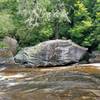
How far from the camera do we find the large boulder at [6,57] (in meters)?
25.7

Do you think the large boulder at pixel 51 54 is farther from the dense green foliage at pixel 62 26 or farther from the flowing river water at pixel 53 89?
the flowing river water at pixel 53 89

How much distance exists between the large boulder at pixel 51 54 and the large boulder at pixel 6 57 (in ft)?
3.33

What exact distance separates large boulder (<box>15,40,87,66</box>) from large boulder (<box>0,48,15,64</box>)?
1.02m

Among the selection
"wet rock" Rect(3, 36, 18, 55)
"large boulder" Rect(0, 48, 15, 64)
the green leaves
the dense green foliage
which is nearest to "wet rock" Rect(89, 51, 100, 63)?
the dense green foliage

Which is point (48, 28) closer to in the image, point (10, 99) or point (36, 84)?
point (36, 84)

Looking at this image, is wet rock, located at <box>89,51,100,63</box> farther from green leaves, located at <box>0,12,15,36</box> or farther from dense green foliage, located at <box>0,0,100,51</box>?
green leaves, located at <box>0,12,15,36</box>

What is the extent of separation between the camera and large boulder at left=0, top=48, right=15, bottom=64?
25686 mm

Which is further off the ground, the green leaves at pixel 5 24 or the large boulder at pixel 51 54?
the green leaves at pixel 5 24

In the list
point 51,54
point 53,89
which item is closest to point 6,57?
point 51,54

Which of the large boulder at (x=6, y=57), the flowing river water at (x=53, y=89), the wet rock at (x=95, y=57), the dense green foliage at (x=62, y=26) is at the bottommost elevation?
the wet rock at (x=95, y=57)

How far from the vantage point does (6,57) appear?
26453 mm

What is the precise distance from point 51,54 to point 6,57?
4.59 metres

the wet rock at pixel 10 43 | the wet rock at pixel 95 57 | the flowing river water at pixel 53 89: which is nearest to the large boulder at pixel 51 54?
the wet rock at pixel 95 57

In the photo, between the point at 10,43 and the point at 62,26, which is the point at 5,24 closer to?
the point at 10,43
